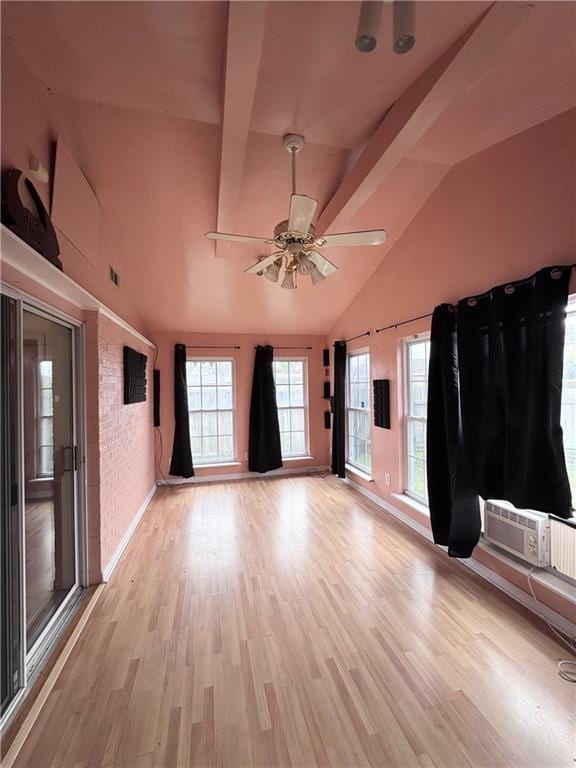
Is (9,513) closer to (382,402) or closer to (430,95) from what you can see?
(430,95)

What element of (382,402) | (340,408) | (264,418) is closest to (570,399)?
(382,402)

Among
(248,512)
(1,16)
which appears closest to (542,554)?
(248,512)

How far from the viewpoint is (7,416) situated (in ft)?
4.90

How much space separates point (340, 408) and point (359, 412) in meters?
0.31

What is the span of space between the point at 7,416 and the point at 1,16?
1773 millimetres

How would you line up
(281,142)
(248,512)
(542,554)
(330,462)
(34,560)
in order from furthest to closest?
(330,462) < (248,512) < (281,142) < (542,554) < (34,560)

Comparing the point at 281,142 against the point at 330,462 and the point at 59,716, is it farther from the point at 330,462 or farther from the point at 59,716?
the point at 330,462

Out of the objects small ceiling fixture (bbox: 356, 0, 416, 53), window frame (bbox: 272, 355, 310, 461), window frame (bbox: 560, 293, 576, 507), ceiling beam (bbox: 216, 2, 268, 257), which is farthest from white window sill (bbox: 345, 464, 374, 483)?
small ceiling fixture (bbox: 356, 0, 416, 53)

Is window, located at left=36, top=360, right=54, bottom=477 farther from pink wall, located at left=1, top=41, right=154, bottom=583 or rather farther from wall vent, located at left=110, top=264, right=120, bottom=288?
wall vent, located at left=110, top=264, right=120, bottom=288

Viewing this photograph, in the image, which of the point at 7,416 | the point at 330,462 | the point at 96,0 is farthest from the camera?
the point at 330,462

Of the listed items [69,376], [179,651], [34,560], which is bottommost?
[179,651]

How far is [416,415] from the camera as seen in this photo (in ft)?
11.0

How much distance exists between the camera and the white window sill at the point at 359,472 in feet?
13.6

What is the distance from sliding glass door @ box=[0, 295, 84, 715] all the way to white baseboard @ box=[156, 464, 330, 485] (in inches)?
98.6
